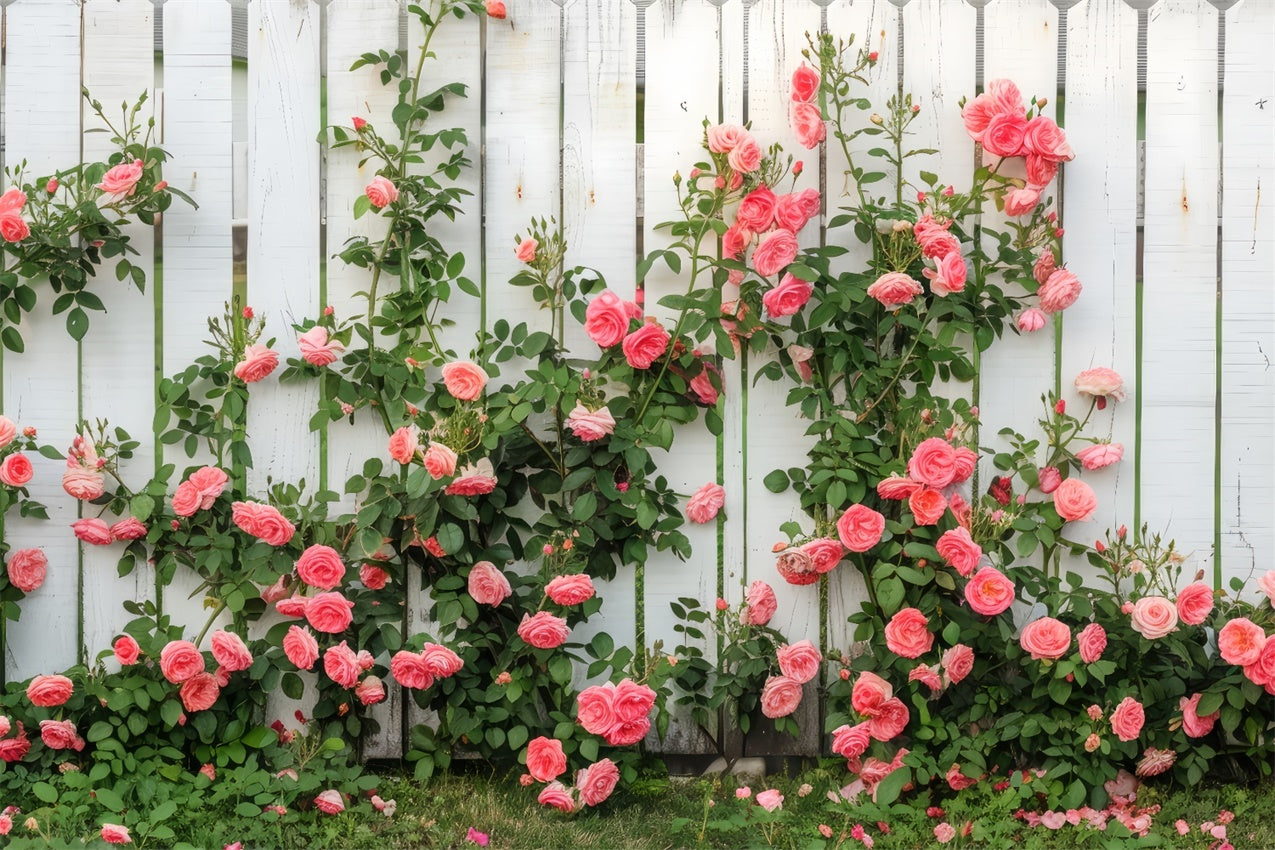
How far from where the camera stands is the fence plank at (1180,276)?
2.78 metres

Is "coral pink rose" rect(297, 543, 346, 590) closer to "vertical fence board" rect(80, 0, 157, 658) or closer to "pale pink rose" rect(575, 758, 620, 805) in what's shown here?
"vertical fence board" rect(80, 0, 157, 658)

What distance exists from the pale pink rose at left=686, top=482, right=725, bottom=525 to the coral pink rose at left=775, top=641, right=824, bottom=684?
14.8 inches

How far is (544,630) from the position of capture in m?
2.58

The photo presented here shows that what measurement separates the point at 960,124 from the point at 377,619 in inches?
74.7

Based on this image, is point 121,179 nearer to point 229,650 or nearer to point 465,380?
point 465,380

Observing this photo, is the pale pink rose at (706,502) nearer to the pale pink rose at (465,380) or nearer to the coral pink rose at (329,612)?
the pale pink rose at (465,380)

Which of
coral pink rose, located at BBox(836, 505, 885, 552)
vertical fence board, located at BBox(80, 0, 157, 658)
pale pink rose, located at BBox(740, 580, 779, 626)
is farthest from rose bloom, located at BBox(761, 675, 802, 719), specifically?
vertical fence board, located at BBox(80, 0, 157, 658)

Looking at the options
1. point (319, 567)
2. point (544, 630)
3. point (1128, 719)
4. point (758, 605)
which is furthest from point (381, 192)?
point (1128, 719)

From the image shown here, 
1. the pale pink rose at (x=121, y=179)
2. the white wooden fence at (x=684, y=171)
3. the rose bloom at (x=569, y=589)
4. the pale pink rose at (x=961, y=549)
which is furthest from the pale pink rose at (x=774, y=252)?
the pale pink rose at (x=121, y=179)

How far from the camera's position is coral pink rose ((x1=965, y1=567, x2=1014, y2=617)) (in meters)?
2.58

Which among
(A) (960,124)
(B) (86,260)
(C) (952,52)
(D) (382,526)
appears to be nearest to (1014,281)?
(A) (960,124)

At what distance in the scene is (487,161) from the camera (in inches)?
110

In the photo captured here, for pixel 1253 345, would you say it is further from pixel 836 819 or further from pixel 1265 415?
pixel 836 819

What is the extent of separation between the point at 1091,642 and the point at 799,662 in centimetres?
67
